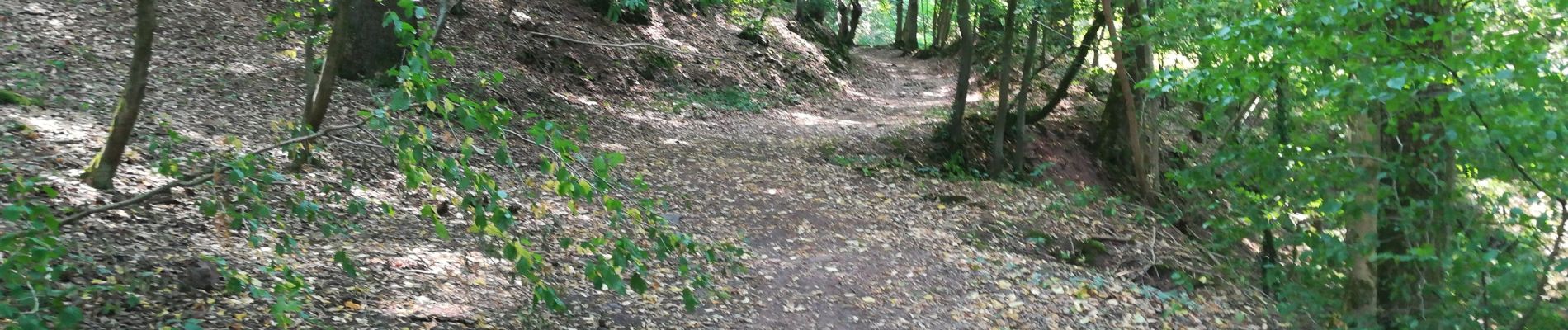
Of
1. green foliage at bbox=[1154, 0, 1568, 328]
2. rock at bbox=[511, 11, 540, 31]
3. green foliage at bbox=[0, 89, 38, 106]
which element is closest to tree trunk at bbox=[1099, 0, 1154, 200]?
green foliage at bbox=[1154, 0, 1568, 328]

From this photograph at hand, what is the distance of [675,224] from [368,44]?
13.4ft

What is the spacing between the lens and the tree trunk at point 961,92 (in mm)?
12805

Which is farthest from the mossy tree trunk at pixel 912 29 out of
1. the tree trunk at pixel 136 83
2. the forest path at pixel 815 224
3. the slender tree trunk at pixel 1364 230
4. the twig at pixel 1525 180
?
the tree trunk at pixel 136 83

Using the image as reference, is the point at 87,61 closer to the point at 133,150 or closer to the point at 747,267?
the point at 133,150

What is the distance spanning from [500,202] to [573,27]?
12537 mm

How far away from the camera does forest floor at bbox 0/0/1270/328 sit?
5.14m

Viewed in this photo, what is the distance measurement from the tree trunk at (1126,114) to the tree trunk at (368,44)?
7299 mm

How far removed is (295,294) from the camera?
4.52 meters

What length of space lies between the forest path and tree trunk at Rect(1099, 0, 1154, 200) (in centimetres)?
239

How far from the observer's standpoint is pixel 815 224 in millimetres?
8812

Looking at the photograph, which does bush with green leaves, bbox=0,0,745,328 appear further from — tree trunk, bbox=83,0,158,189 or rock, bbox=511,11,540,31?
rock, bbox=511,11,540,31

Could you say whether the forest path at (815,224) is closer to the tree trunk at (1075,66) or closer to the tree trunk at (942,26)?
the tree trunk at (1075,66)

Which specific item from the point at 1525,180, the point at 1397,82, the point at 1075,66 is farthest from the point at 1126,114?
the point at 1397,82

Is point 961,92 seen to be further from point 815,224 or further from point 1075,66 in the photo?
point 815,224
